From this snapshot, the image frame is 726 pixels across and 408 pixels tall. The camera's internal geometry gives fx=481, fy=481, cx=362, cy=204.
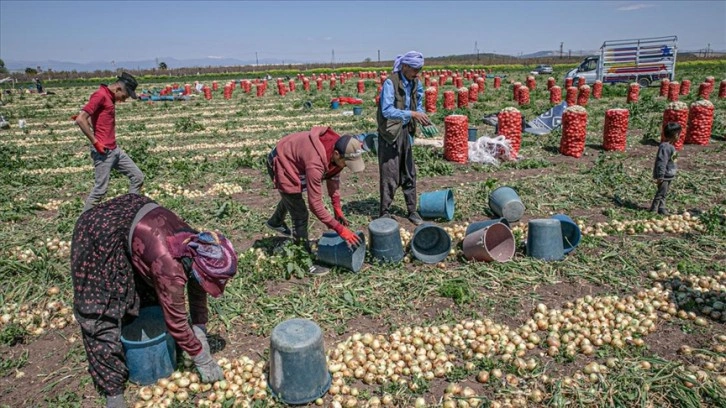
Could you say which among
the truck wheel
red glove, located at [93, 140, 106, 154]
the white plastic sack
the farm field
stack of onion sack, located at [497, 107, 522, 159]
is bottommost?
the farm field

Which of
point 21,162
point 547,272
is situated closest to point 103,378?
point 547,272

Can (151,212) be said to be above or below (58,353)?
above

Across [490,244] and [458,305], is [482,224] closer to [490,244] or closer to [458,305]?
[490,244]

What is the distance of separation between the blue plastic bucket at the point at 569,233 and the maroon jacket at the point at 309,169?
279cm

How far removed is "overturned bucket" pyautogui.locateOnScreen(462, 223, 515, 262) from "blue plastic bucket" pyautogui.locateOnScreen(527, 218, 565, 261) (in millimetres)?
234

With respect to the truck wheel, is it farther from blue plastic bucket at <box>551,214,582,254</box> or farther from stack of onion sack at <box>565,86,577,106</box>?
blue plastic bucket at <box>551,214,582,254</box>

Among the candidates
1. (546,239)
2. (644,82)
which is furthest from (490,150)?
(644,82)

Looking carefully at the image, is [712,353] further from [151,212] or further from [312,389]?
[151,212]

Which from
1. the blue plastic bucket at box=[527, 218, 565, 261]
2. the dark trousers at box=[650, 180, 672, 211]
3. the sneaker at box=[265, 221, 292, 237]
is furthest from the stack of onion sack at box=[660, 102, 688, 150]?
the sneaker at box=[265, 221, 292, 237]

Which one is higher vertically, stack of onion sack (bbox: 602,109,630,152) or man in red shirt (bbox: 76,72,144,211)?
man in red shirt (bbox: 76,72,144,211)

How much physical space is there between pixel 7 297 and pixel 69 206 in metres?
3.17

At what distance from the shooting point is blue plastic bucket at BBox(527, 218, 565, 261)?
5.45 metres

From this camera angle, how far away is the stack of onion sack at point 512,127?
10.8 m

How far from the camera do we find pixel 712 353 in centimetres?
386
